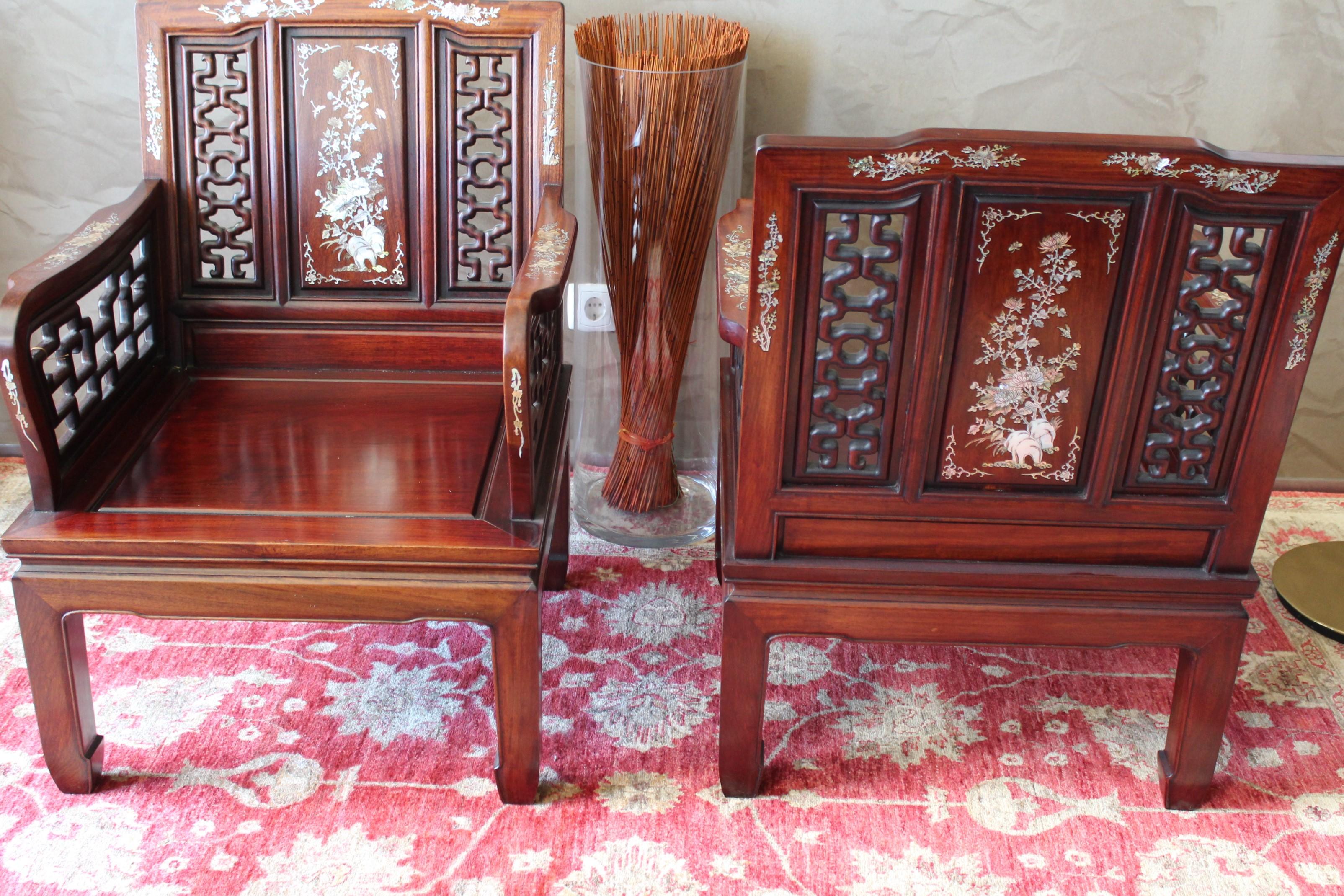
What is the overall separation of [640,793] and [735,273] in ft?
2.52

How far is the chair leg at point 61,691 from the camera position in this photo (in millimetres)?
1511

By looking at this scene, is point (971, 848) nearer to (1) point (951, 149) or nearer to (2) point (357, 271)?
(1) point (951, 149)

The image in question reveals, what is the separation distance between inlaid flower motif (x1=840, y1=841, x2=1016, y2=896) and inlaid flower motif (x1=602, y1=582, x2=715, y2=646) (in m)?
0.56

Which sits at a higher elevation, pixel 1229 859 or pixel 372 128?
pixel 372 128

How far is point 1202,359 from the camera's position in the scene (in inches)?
55.7

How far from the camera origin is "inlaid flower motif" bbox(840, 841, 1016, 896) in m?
1.53

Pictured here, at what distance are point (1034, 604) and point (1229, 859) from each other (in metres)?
0.45

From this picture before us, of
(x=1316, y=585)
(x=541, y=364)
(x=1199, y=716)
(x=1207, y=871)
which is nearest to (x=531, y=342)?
(x=541, y=364)

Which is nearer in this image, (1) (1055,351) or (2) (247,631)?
(1) (1055,351)

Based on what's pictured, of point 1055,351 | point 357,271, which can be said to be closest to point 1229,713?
point 1055,351

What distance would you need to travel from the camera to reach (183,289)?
1.87 meters

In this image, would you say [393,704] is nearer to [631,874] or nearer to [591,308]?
[631,874]

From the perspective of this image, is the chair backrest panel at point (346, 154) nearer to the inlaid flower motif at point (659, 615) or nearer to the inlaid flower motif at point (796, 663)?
the inlaid flower motif at point (659, 615)

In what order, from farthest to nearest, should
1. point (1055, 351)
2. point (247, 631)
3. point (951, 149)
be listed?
point (247, 631)
point (1055, 351)
point (951, 149)
